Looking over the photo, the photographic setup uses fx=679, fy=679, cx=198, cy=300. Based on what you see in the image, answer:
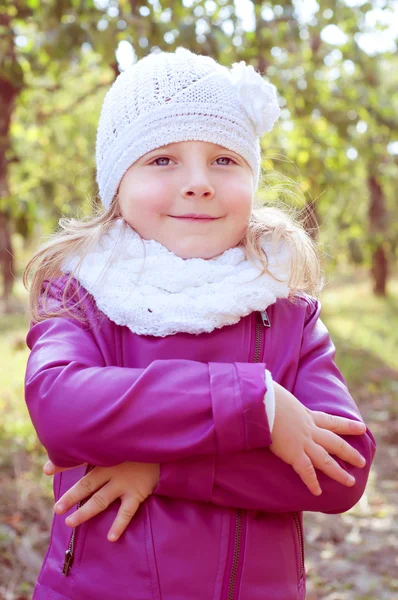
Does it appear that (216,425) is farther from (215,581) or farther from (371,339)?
(371,339)

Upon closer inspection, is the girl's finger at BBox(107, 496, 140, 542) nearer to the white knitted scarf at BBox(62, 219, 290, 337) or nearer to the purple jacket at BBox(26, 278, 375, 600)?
the purple jacket at BBox(26, 278, 375, 600)

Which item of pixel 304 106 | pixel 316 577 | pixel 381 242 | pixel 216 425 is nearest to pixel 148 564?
pixel 216 425

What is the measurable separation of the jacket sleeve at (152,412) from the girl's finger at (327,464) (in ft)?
0.45

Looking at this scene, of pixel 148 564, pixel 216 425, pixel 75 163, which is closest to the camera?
pixel 216 425

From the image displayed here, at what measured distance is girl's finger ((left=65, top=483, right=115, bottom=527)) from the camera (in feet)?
4.80

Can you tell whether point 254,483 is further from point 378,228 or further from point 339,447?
point 378,228

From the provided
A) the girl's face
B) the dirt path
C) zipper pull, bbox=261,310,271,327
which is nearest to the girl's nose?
the girl's face

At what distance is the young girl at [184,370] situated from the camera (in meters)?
1.35

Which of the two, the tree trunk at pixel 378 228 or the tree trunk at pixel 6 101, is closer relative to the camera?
the tree trunk at pixel 6 101

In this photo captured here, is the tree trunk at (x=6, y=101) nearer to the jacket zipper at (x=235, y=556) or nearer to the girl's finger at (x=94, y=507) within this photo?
the girl's finger at (x=94, y=507)

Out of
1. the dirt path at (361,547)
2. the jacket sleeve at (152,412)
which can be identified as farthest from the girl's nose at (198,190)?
the dirt path at (361,547)

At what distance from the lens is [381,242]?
44.5 ft

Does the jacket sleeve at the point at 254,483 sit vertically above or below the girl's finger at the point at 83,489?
above

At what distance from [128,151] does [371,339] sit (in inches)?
323
